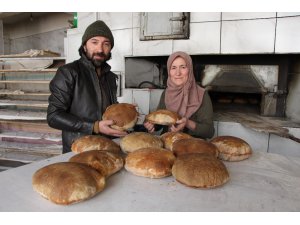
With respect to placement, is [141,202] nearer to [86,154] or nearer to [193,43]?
[86,154]

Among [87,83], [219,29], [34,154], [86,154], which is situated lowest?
[34,154]

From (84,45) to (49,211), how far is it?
1.44m

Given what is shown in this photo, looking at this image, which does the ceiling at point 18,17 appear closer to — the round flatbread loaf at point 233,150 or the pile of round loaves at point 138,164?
the pile of round loaves at point 138,164

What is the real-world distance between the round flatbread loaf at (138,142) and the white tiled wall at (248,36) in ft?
5.13

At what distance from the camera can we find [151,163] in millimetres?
967

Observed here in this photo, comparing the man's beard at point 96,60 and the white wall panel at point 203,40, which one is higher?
the white wall panel at point 203,40

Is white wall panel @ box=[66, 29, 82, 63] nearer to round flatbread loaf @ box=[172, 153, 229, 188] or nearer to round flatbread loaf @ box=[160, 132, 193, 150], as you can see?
round flatbread loaf @ box=[160, 132, 193, 150]

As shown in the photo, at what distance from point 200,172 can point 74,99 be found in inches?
46.5

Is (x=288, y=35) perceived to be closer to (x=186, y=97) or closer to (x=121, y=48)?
(x=186, y=97)

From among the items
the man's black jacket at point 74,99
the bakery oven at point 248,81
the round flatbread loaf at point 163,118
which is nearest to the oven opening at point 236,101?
the bakery oven at point 248,81

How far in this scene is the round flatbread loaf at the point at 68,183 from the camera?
29.8 inches
